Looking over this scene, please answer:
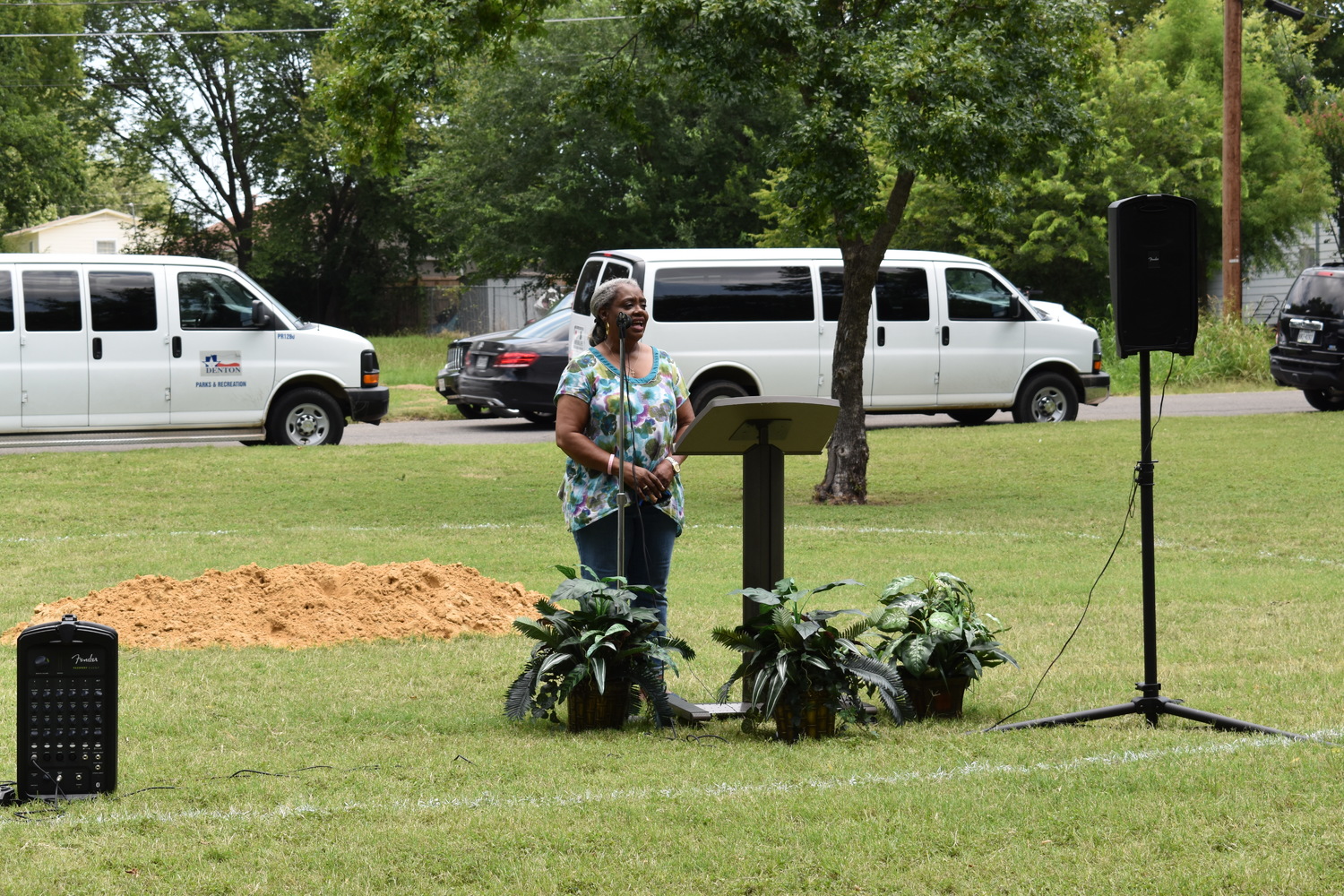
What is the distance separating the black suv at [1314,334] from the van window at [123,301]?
14.9 metres

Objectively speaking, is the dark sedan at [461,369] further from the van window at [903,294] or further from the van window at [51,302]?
the van window at [51,302]

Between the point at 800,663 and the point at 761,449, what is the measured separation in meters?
0.85

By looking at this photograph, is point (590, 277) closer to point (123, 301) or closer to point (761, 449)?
point (123, 301)

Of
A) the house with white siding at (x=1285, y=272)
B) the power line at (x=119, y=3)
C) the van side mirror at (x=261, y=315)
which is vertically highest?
the power line at (x=119, y=3)

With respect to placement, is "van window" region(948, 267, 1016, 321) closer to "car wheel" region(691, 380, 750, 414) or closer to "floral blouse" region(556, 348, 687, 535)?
"car wheel" region(691, 380, 750, 414)

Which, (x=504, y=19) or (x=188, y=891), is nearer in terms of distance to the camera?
(x=188, y=891)

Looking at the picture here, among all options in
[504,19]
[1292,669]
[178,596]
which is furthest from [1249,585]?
[504,19]

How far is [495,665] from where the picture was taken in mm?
7281

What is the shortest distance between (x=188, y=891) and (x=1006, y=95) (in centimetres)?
983

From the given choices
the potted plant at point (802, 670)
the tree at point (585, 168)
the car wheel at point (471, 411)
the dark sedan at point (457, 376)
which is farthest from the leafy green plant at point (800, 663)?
the tree at point (585, 168)

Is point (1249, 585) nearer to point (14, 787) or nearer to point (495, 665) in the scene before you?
point (495, 665)

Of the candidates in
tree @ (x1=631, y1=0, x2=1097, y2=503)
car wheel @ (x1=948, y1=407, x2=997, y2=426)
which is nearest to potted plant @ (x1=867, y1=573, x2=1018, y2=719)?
tree @ (x1=631, y1=0, x2=1097, y2=503)

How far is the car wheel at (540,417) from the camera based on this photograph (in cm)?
2062

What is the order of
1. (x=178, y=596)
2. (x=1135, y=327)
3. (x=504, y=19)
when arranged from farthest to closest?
(x=504, y=19) → (x=178, y=596) → (x=1135, y=327)
